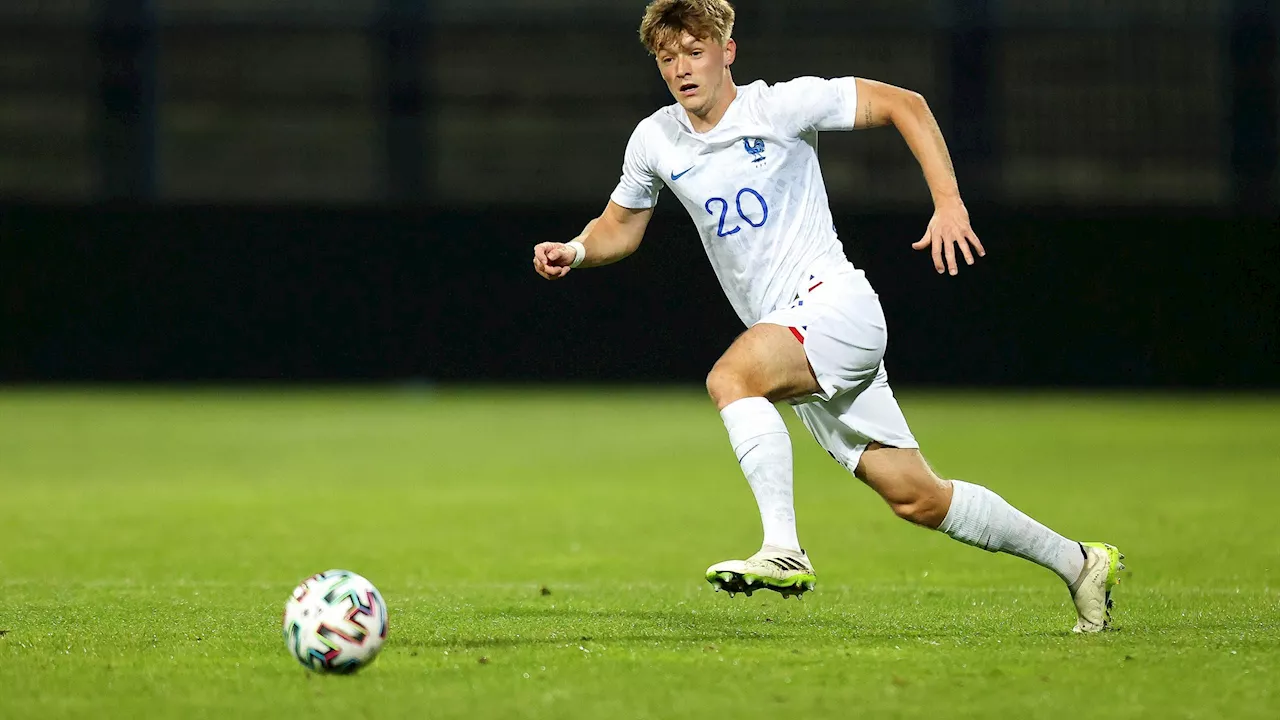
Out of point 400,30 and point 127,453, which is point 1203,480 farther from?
point 400,30

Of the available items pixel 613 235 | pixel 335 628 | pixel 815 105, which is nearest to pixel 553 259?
pixel 613 235

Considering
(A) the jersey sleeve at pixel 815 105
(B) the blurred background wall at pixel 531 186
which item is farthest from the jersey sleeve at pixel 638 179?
(B) the blurred background wall at pixel 531 186

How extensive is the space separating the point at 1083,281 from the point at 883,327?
13.8 metres

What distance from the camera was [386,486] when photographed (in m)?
11.3

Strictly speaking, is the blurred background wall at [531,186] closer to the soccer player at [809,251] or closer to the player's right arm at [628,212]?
the player's right arm at [628,212]

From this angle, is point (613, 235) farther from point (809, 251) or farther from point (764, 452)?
point (764, 452)

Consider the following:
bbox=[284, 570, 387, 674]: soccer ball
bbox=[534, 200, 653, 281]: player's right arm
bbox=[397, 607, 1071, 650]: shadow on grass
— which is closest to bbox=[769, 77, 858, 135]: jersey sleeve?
bbox=[534, 200, 653, 281]: player's right arm

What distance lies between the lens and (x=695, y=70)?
5629mm

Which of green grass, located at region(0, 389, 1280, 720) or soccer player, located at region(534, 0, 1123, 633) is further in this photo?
soccer player, located at region(534, 0, 1123, 633)

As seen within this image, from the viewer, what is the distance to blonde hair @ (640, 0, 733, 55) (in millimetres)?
5562

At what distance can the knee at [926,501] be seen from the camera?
18.3 ft

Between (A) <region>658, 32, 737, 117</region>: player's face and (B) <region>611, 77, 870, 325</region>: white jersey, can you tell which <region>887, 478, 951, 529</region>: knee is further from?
(A) <region>658, 32, 737, 117</region>: player's face

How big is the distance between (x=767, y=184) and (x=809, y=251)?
A: 10.5 inches

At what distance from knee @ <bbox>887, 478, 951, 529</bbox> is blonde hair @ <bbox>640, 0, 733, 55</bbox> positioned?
1631 mm
